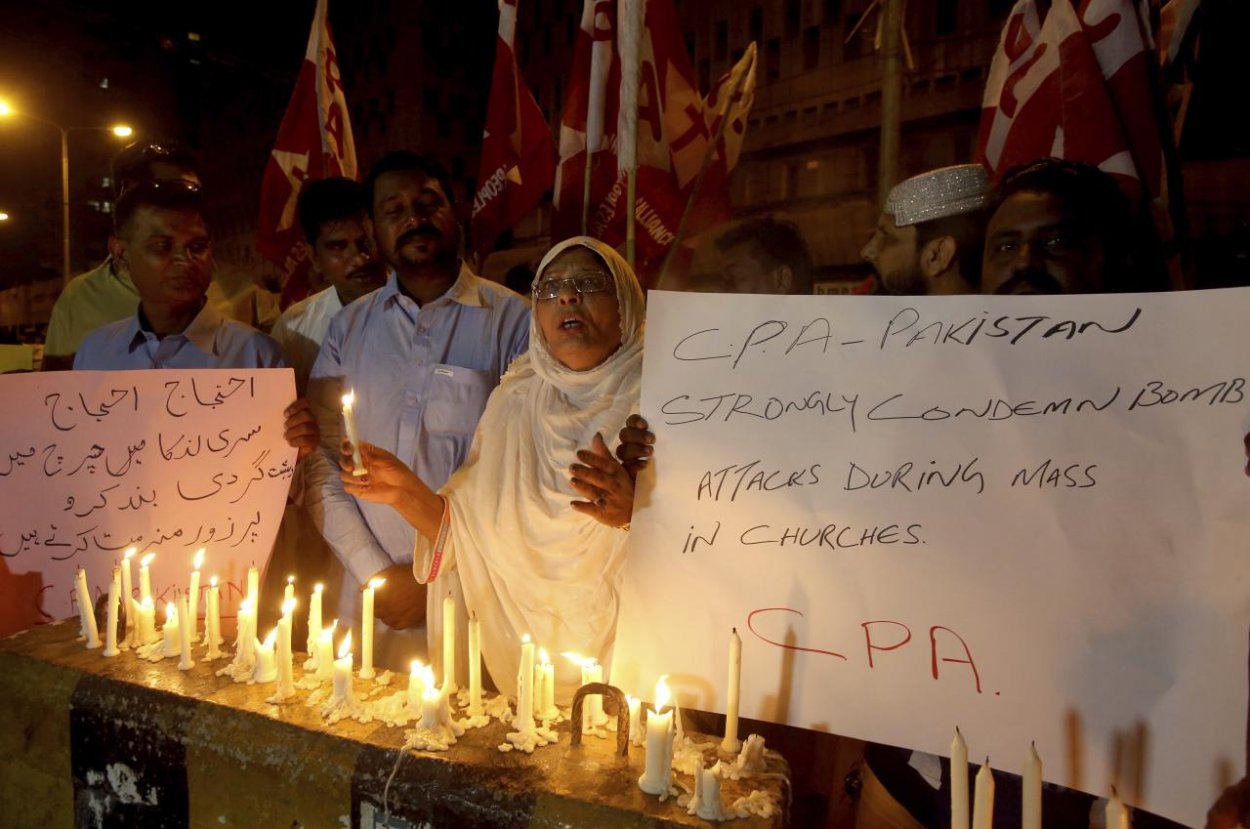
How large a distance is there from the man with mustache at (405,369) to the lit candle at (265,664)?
872 mm

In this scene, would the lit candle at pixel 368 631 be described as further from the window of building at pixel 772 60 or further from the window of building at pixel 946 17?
the window of building at pixel 772 60

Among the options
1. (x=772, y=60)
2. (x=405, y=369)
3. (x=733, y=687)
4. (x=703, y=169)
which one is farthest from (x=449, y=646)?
(x=772, y=60)

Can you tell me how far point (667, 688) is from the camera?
1617 mm

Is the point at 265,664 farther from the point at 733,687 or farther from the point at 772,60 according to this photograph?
the point at 772,60

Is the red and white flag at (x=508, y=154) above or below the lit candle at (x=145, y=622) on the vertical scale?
above

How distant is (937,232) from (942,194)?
0.14 metres

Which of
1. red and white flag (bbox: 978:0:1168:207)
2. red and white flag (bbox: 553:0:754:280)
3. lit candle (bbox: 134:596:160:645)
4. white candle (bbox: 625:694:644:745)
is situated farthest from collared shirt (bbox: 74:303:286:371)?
red and white flag (bbox: 978:0:1168:207)

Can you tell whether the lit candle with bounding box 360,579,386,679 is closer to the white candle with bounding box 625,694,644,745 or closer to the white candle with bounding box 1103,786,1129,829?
the white candle with bounding box 625,694,644,745

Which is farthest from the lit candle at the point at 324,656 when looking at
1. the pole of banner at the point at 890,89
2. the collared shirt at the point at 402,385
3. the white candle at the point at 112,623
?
the pole of banner at the point at 890,89

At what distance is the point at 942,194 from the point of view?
2539mm

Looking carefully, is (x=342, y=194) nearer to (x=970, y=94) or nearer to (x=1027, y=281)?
(x=1027, y=281)

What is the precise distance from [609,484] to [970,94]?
399 inches

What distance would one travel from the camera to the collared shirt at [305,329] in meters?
3.57

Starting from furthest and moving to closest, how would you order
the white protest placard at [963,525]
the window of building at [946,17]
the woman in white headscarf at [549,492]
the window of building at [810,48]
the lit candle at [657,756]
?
1. the window of building at [810,48]
2. the window of building at [946,17]
3. the woman in white headscarf at [549,492]
4. the lit candle at [657,756]
5. the white protest placard at [963,525]
